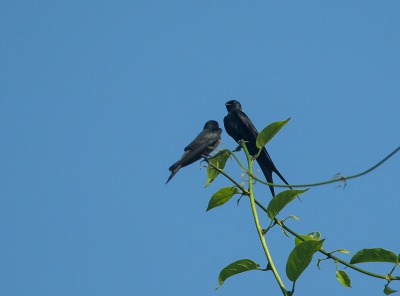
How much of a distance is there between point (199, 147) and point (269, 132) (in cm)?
165

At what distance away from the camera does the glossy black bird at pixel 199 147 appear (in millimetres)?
3598

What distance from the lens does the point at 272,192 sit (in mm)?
3559

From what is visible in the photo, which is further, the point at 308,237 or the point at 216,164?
the point at 216,164

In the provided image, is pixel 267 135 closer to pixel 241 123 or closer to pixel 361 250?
pixel 361 250

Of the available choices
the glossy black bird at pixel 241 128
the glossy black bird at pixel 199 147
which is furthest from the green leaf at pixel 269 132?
the glossy black bird at pixel 241 128

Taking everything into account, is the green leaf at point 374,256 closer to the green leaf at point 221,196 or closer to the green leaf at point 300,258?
the green leaf at point 300,258

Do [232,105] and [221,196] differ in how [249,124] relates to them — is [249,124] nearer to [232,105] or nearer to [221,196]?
[232,105]

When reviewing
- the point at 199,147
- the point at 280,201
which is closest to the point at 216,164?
the point at 280,201

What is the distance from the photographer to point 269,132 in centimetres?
232

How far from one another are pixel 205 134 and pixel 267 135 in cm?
201

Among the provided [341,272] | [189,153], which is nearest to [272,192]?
[189,153]

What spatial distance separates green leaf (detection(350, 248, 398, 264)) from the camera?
195cm

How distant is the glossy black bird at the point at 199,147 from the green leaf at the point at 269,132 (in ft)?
3.38

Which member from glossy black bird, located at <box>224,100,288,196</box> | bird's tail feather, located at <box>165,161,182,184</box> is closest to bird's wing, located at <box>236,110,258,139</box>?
glossy black bird, located at <box>224,100,288,196</box>
